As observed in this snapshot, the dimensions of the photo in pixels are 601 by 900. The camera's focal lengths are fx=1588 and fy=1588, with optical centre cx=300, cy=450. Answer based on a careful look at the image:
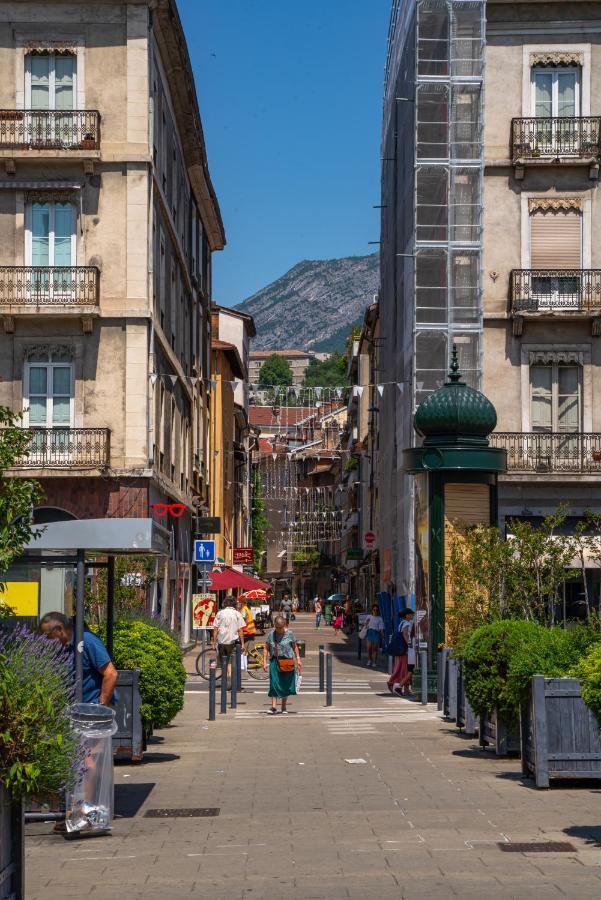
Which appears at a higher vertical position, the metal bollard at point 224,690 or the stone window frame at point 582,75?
the stone window frame at point 582,75

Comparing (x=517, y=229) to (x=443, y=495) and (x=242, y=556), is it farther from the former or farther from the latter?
(x=242, y=556)

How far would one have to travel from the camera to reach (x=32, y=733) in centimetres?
817

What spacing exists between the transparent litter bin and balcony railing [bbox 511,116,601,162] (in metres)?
29.2

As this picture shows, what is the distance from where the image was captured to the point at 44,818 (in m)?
12.6

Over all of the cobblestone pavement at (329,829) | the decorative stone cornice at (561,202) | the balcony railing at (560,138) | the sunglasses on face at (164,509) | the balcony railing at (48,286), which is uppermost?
the balcony railing at (560,138)

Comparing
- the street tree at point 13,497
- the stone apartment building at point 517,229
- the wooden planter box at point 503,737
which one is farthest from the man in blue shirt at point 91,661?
the stone apartment building at point 517,229

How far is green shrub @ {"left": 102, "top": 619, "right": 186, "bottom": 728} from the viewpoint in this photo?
1702 centimetres

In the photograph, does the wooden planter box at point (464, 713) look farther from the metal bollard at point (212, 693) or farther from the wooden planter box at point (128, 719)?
the wooden planter box at point (128, 719)

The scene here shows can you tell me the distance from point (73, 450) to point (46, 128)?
7327mm

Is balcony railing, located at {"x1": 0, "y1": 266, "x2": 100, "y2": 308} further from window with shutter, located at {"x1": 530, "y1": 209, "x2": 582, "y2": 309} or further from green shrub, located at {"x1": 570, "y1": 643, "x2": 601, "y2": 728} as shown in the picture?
green shrub, located at {"x1": 570, "y1": 643, "x2": 601, "y2": 728}

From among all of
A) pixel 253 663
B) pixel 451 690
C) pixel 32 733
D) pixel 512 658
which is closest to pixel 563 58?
pixel 253 663

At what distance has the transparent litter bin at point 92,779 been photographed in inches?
477

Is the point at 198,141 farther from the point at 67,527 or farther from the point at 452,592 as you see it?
the point at 67,527

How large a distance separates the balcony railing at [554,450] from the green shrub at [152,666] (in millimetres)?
21904
